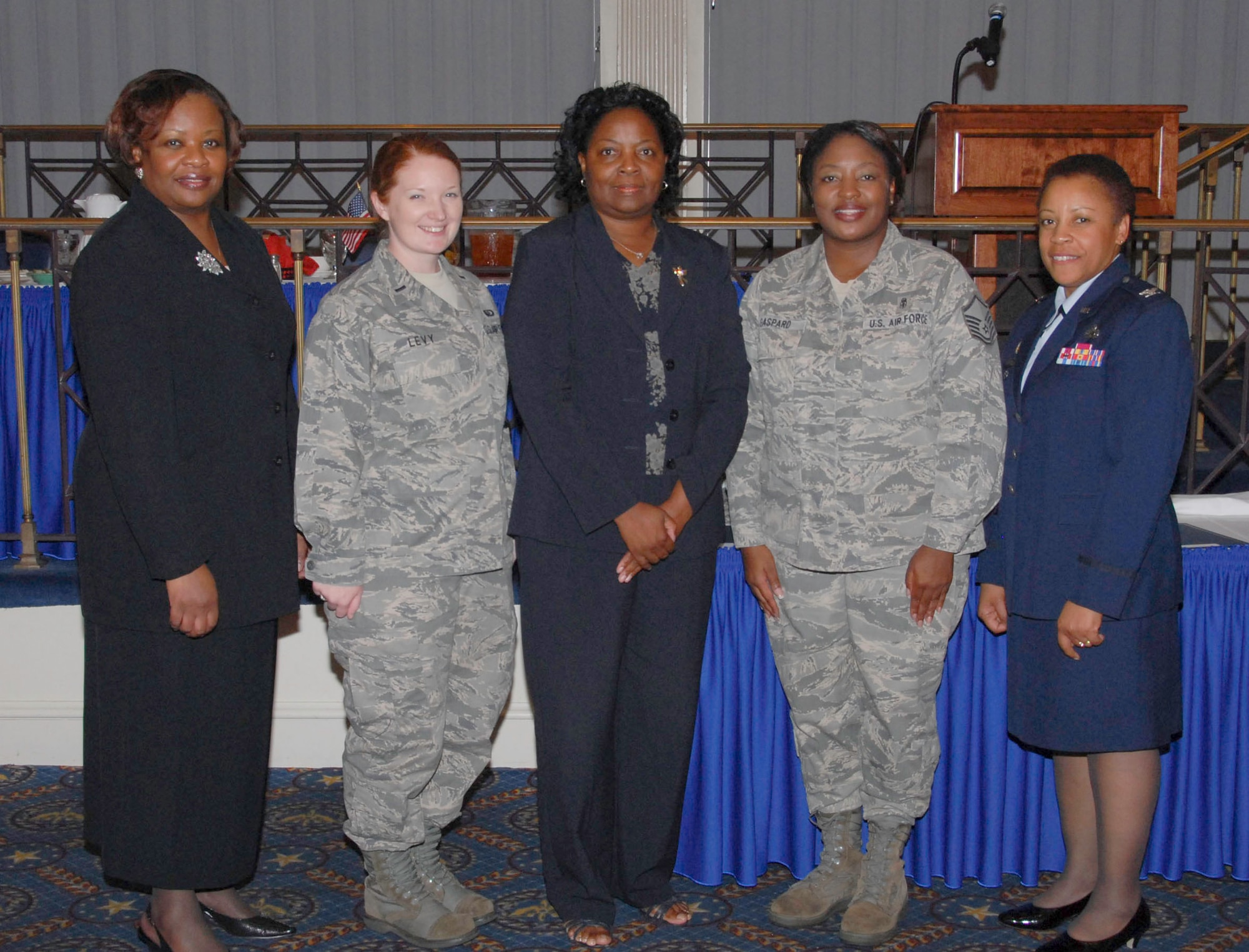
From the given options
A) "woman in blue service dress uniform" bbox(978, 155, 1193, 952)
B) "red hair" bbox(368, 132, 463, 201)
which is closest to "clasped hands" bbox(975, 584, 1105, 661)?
"woman in blue service dress uniform" bbox(978, 155, 1193, 952)

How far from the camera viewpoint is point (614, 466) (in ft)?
6.89

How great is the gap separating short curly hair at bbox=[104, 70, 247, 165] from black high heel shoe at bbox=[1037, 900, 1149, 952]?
2.11m

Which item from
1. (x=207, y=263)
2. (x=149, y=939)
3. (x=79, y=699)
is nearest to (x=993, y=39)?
(x=207, y=263)

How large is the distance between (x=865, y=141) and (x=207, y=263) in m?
1.20

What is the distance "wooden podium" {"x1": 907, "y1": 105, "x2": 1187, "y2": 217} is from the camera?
364 centimetres

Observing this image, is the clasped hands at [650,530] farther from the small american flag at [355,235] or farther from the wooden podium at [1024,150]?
the small american flag at [355,235]

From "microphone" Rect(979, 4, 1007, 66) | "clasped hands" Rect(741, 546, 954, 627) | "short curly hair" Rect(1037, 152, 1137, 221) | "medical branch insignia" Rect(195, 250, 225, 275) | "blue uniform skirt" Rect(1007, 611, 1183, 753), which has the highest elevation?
"microphone" Rect(979, 4, 1007, 66)

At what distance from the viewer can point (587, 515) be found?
6.86 ft

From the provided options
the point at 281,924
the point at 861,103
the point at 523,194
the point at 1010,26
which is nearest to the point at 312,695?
the point at 281,924

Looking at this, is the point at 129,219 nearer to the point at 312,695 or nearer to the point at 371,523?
the point at 371,523

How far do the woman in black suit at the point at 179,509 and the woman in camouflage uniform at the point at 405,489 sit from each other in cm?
11

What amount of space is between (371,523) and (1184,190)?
7.38 m

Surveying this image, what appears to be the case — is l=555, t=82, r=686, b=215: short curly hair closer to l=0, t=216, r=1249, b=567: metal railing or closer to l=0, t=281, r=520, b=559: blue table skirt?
l=0, t=216, r=1249, b=567: metal railing

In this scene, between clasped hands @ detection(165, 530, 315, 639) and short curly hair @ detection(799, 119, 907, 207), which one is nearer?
clasped hands @ detection(165, 530, 315, 639)
